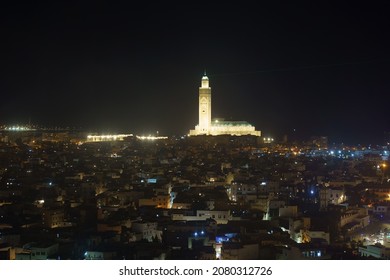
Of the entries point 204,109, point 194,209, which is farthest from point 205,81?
point 194,209

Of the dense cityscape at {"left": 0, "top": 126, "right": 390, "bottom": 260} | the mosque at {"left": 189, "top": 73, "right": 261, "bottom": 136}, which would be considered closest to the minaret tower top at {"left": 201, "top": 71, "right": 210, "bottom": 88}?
the mosque at {"left": 189, "top": 73, "right": 261, "bottom": 136}

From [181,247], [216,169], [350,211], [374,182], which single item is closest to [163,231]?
[181,247]

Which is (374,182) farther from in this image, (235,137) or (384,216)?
(235,137)

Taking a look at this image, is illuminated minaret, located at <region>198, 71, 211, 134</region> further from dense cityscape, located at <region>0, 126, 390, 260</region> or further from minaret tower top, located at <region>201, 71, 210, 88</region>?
dense cityscape, located at <region>0, 126, 390, 260</region>

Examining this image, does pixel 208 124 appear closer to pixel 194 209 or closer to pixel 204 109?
pixel 204 109

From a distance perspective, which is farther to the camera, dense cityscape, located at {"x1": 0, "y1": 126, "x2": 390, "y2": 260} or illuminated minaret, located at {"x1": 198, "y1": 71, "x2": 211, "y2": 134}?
illuminated minaret, located at {"x1": 198, "y1": 71, "x2": 211, "y2": 134}

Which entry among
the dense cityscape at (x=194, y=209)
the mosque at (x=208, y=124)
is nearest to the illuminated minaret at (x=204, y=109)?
the mosque at (x=208, y=124)
